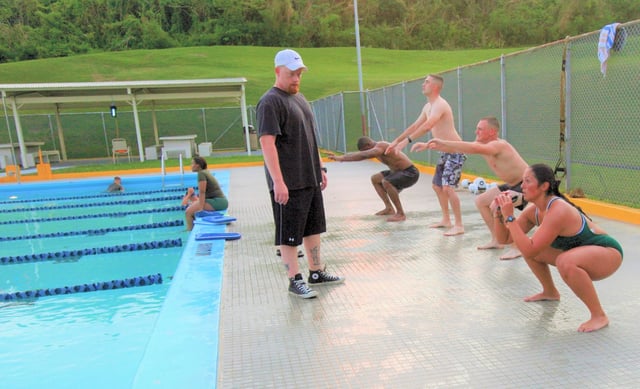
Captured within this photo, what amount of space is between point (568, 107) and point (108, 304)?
6.53 meters

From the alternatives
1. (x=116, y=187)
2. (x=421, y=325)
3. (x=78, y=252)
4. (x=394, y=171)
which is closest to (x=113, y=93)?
(x=116, y=187)

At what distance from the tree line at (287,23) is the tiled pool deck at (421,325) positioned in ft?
203

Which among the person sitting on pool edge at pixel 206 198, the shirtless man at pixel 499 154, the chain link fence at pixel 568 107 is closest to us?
the shirtless man at pixel 499 154

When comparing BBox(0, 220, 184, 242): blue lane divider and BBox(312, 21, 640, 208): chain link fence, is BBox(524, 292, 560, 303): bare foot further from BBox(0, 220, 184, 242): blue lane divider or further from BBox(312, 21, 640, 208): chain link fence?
BBox(0, 220, 184, 242): blue lane divider

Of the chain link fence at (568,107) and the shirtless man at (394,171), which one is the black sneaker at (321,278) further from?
the chain link fence at (568,107)

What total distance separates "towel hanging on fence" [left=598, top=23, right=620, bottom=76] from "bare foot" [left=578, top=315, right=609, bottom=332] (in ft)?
14.3

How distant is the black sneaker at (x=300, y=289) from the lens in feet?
12.4

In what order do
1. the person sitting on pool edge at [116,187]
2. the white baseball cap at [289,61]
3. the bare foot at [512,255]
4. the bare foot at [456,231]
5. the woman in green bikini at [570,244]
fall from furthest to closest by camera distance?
the person sitting on pool edge at [116,187]
the bare foot at [456,231]
the bare foot at [512,255]
the white baseball cap at [289,61]
the woman in green bikini at [570,244]

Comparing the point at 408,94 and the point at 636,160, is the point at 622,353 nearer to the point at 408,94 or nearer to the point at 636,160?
the point at 636,160

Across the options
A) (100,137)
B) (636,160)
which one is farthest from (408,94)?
(100,137)

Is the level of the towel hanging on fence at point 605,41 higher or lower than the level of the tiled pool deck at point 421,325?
higher

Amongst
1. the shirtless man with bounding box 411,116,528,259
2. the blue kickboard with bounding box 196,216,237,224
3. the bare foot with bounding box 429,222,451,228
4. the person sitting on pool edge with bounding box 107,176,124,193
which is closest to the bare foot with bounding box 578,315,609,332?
the shirtless man with bounding box 411,116,528,259

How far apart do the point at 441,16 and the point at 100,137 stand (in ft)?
193

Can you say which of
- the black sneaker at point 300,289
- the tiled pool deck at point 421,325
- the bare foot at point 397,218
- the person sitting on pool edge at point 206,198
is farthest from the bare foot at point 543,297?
the person sitting on pool edge at point 206,198
